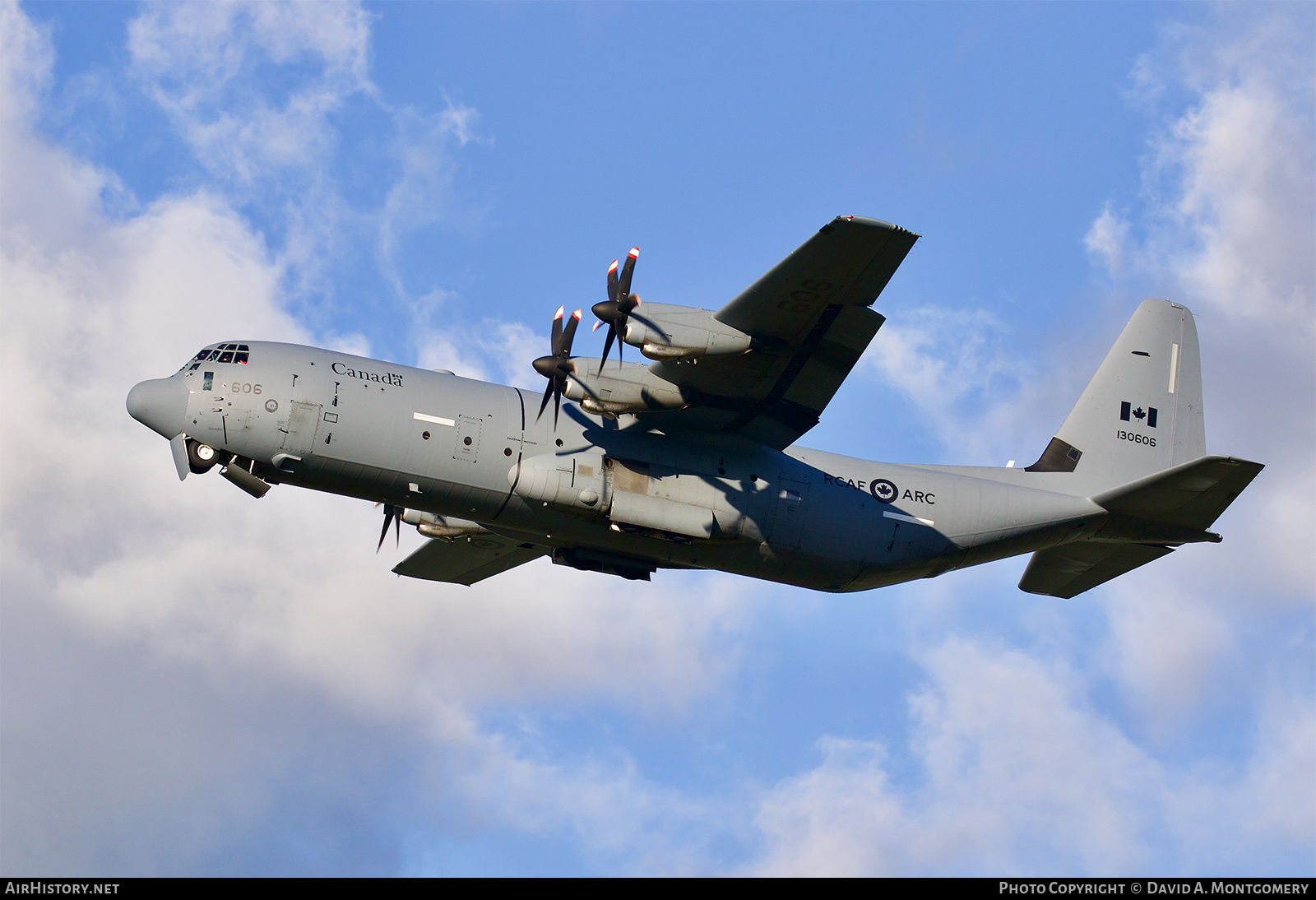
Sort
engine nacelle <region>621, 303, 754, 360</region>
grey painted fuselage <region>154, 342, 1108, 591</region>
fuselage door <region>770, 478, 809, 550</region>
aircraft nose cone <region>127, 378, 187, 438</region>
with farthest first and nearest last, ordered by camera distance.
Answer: fuselage door <region>770, 478, 809, 550</region>
grey painted fuselage <region>154, 342, 1108, 591</region>
aircraft nose cone <region>127, 378, 187, 438</region>
engine nacelle <region>621, 303, 754, 360</region>

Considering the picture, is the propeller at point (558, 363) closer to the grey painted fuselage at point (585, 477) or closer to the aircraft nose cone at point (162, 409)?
the grey painted fuselage at point (585, 477)

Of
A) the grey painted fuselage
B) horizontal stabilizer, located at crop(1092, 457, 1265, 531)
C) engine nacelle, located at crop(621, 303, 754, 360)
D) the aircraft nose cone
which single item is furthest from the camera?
horizontal stabilizer, located at crop(1092, 457, 1265, 531)

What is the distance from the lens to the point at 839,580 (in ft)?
81.4

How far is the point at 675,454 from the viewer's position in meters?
23.2

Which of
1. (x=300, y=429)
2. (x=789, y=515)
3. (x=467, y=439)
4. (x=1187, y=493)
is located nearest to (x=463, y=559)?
(x=467, y=439)

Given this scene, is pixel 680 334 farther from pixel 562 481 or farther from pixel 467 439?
pixel 467 439

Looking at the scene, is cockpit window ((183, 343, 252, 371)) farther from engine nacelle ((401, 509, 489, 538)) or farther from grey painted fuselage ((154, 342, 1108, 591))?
engine nacelle ((401, 509, 489, 538))

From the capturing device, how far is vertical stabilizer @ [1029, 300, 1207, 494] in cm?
2762

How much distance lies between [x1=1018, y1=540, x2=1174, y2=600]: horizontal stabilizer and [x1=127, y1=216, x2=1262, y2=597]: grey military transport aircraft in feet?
1.74

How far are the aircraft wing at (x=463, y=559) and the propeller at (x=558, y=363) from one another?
22.5ft

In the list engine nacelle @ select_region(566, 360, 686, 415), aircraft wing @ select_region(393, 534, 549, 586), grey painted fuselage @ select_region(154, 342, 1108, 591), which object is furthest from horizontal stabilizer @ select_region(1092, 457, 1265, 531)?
aircraft wing @ select_region(393, 534, 549, 586)

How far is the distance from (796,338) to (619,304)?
3.28 meters

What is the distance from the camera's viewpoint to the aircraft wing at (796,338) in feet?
63.6

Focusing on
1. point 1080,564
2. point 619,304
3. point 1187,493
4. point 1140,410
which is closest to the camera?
point 619,304
